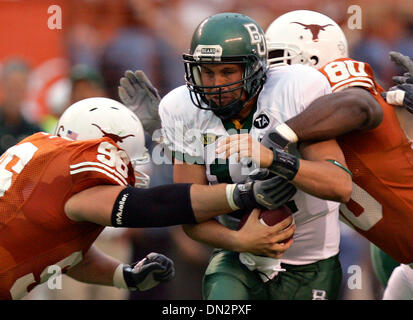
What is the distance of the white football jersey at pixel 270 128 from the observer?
3.16 meters

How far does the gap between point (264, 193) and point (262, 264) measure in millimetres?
430

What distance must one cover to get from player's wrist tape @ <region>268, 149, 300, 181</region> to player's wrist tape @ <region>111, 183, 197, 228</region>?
394mm

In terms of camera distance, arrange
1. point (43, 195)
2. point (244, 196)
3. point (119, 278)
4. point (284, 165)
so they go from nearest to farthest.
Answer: point (284, 165)
point (244, 196)
point (43, 195)
point (119, 278)

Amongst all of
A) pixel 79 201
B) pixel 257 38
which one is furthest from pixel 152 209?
pixel 257 38

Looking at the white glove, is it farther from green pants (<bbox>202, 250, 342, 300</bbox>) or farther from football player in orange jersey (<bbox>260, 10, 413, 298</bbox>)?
football player in orange jersey (<bbox>260, 10, 413, 298</bbox>)

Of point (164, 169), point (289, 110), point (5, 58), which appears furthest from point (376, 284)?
point (5, 58)

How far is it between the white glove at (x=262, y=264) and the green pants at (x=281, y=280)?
39 millimetres

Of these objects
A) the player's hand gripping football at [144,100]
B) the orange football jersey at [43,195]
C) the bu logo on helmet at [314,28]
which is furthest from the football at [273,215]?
the player's hand gripping football at [144,100]

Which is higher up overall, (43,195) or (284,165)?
(284,165)

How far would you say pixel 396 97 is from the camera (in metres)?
3.39

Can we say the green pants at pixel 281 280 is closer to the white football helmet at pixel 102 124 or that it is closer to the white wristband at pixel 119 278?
the white wristband at pixel 119 278

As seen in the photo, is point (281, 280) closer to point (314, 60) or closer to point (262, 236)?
point (262, 236)

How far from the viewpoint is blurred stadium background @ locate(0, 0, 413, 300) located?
5723mm
